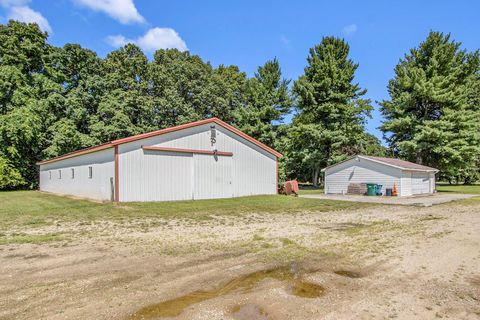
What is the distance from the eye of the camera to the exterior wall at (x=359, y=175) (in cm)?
2156

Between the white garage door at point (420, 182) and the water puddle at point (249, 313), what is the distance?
22.8 meters

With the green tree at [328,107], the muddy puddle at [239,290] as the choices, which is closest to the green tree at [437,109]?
the green tree at [328,107]

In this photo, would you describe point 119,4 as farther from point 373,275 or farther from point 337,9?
point 373,275

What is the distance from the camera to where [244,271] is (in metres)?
4.81

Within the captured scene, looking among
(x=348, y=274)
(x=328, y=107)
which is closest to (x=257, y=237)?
Answer: (x=348, y=274)

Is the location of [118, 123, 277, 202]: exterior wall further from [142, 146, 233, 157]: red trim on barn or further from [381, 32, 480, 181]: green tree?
[381, 32, 480, 181]: green tree

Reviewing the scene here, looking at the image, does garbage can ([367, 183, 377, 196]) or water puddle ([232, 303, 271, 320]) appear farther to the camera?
garbage can ([367, 183, 377, 196])

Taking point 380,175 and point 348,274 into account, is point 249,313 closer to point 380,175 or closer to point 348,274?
point 348,274

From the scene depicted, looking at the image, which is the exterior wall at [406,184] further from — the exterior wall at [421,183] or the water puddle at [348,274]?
the water puddle at [348,274]

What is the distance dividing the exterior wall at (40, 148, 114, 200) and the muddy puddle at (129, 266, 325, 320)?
11772mm

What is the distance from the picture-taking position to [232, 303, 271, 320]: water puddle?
3.29 metres

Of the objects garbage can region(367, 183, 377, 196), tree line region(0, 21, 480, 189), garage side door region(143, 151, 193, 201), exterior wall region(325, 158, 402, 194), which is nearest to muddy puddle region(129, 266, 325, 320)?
garage side door region(143, 151, 193, 201)

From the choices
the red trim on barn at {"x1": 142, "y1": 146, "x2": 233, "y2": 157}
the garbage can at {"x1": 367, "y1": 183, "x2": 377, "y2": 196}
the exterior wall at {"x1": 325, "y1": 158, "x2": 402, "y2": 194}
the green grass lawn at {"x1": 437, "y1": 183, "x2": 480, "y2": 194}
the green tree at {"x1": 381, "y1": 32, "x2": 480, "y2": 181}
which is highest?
the green tree at {"x1": 381, "y1": 32, "x2": 480, "y2": 181}

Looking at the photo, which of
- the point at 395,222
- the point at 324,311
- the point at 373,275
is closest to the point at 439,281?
the point at 373,275
